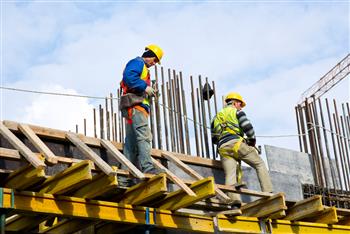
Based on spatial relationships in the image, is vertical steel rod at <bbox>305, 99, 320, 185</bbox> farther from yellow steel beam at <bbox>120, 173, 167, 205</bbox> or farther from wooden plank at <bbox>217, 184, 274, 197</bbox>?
yellow steel beam at <bbox>120, 173, 167, 205</bbox>

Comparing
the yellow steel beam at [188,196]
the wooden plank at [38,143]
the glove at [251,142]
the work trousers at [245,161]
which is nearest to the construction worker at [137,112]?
the yellow steel beam at [188,196]

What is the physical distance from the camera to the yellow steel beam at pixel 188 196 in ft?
28.4

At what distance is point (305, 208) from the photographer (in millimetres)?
10469

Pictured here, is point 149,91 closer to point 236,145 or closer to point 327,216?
point 236,145

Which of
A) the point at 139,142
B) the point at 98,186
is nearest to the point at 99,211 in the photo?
the point at 98,186

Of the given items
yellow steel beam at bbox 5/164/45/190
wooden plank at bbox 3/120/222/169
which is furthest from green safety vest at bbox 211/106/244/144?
yellow steel beam at bbox 5/164/45/190

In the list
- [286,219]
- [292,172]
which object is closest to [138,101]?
[286,219]

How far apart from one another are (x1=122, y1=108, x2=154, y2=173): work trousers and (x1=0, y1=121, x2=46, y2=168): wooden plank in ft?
6.03

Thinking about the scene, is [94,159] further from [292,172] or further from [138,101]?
[292,172]

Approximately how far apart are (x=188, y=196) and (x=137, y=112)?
4.72 feet

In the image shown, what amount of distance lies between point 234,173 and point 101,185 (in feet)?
10.5

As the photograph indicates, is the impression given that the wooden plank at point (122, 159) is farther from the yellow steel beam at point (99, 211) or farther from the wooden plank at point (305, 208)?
the wooden plank at point (305, 208)

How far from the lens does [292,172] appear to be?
44.5ft

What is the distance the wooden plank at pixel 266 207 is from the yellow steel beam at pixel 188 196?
152 cm
